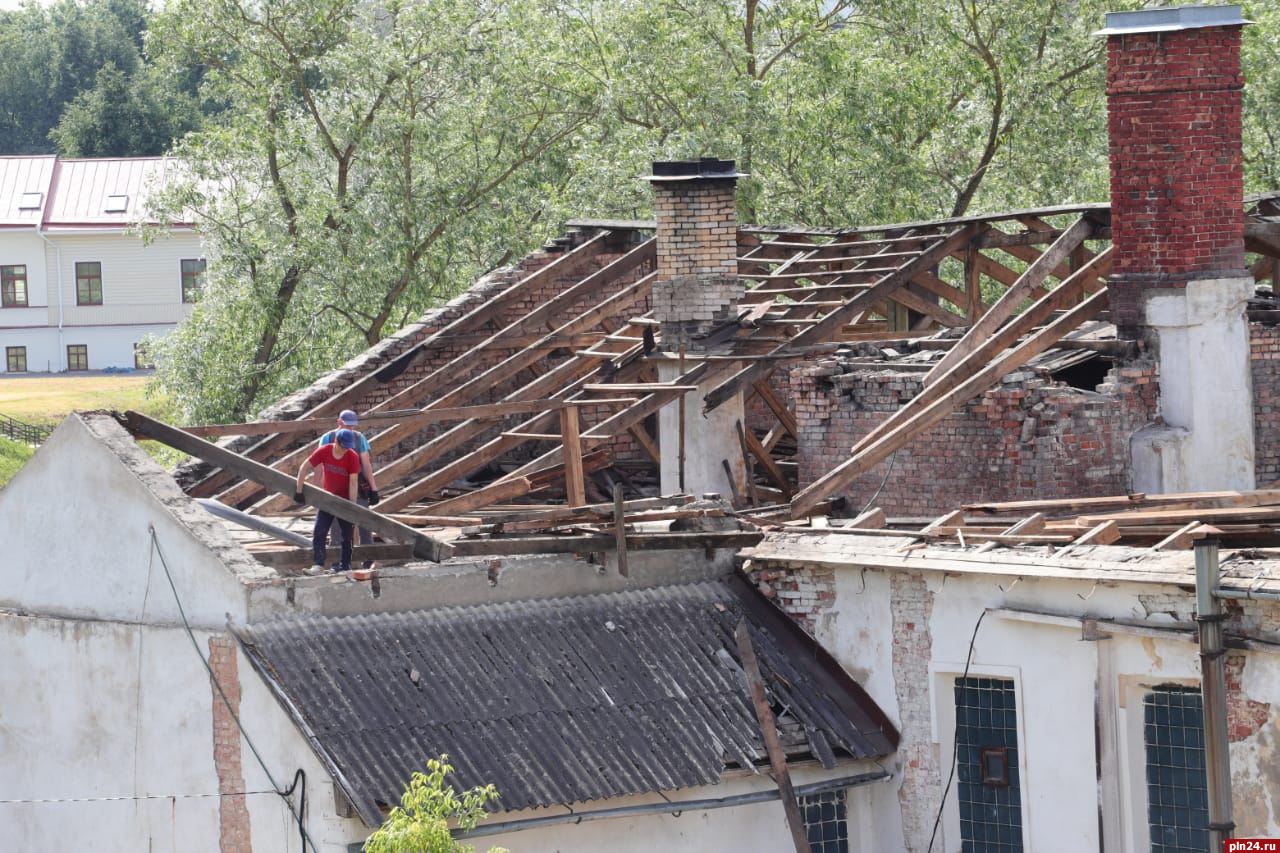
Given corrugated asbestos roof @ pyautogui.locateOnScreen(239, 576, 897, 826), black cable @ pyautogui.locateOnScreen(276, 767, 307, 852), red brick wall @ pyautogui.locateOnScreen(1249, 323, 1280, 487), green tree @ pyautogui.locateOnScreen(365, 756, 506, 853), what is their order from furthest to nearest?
red brick wall @ pyautogui.locateOnScreen(1249, 323, 1280, 487), corrugated asbestos roof @ pyautogui.locateOnScreen(239, 576, 897, 826), black cable @ pyautogui.locateOnScreen(276, 767, 307, 852), green tree @ pyautogui.locateOnScreen(365, 756, 506, 853)

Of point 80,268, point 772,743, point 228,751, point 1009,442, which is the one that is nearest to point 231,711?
point 228,751

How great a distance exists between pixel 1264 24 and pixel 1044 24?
3.78 m

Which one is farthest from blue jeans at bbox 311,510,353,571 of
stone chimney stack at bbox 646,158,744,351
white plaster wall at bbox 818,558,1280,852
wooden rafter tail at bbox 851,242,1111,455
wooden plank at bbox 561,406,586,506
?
stone chimney stack at bbox 646,158,744,351

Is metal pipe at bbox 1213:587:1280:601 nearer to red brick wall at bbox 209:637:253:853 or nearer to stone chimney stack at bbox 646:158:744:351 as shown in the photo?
red brick wall at bbox 209:637:253:853

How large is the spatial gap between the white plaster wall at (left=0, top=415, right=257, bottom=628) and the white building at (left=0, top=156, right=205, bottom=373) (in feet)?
131

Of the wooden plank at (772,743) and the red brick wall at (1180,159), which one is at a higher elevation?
the red brick wall at (1180,159)

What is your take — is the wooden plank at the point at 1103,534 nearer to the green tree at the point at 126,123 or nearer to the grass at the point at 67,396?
the grass at the point at 67,396

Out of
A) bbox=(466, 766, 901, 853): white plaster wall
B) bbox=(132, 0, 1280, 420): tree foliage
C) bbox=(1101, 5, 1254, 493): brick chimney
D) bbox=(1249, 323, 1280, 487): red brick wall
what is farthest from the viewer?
bbox=(132, 0, 1280, 420): tree foliage

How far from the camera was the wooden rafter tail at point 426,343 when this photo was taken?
16.7m

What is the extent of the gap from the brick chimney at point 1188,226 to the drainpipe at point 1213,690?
4499mm

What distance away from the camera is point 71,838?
12922 millimetres

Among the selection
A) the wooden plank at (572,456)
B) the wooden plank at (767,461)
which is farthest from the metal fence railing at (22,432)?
the wooden plank at (572,456)

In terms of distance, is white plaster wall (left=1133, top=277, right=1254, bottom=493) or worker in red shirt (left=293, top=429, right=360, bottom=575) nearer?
worker in red shirt (left=293, top=429, right=360, bottom=575)

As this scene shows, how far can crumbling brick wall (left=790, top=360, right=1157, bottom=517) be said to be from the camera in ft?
47.4
